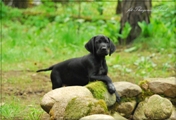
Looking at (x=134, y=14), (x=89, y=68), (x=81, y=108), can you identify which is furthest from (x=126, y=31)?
(x=81, y=108)

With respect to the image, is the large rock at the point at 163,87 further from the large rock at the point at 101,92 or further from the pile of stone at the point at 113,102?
the large rock at the point at 101,92

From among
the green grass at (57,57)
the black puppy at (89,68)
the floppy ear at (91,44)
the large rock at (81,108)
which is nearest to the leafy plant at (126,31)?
the green grass at (57,57)

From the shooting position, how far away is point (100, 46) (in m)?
5.41

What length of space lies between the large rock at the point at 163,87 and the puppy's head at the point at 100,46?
0.82 metres

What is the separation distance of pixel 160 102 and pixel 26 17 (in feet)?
39.7

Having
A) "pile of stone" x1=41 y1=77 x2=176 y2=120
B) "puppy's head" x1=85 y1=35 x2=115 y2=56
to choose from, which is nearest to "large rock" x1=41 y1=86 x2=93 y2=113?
"pile of stone" x1=41 y1=77 x2=176 y2=120

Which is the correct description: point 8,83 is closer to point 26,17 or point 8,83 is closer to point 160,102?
point 160,102

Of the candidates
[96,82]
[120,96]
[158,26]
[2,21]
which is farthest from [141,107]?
[2,21]

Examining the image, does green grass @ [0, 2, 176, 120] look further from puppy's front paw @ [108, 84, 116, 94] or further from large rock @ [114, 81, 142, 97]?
large rock @ [114, 81, 142, 97]

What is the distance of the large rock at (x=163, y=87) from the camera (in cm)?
573

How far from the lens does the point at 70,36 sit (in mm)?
10828

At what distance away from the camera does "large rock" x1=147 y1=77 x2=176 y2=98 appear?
573 cm

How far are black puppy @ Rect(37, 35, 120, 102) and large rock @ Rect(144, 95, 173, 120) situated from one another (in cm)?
50

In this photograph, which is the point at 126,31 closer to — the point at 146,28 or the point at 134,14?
the point at 146,28
